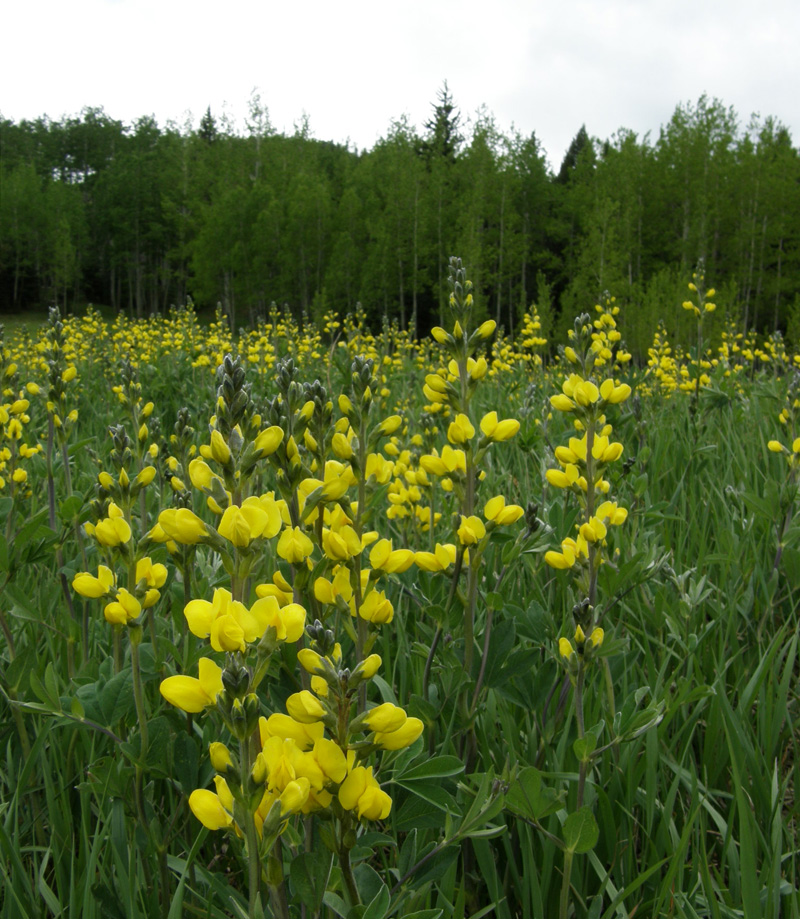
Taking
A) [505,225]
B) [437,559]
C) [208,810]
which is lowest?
[208,810]

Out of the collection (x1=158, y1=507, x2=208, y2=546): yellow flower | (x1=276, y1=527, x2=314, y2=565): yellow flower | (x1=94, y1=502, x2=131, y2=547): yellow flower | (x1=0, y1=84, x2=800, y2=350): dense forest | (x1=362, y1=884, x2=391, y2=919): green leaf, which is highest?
(x1=0, y1=84, x2=800, y2=350): dense forest

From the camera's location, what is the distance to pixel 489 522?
140cm

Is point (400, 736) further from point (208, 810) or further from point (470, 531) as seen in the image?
point (470, 531)

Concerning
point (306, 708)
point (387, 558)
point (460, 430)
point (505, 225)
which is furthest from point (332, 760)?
point (505, 225)

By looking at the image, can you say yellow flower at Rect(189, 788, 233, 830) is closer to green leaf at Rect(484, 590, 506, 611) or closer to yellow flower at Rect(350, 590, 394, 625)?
yellow flower at Rect(350, 590, 394, 625)

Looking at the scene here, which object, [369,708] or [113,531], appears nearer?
[369,708]

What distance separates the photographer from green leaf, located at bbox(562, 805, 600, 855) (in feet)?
3.59

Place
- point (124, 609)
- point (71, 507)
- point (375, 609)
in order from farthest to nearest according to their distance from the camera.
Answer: point (71, 507), point (124, 609), point (375, 609)

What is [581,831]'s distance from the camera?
1105 mm

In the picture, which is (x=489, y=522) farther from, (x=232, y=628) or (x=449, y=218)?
(x=449, y=218)

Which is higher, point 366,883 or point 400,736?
point 400,736

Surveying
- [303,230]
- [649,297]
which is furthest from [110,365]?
[303,230]

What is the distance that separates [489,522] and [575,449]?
0.49 meters

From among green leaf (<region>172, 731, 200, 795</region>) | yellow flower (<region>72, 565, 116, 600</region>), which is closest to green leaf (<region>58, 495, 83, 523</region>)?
yellow flower (<region>72, 565, 116, 600</region>)
